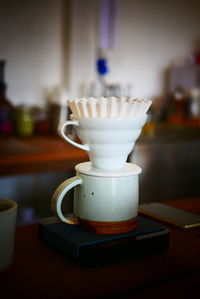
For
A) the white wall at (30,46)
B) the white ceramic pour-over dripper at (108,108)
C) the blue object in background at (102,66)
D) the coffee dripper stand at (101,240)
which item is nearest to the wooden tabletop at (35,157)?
the white wall at (30,46)

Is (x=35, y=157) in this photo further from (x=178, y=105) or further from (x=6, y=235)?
(x=178, y=105)

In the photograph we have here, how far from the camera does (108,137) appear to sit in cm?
87

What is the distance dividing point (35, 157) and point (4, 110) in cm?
63

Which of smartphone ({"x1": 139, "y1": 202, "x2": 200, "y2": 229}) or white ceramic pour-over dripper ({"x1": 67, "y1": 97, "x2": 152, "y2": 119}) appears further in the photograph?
smartphone ({"x1": 139, "y1": 202, "x2": 200, "y2": 229})

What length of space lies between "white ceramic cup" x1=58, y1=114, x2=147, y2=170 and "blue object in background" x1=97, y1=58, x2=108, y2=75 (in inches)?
88.9

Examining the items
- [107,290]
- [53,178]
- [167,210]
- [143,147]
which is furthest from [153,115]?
[107,290]

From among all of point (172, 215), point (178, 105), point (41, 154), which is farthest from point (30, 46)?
point (172, 215)

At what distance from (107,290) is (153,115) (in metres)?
2.89

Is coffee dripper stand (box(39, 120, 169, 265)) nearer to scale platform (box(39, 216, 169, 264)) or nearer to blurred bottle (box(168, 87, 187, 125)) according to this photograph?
scale platform (box(39, 216, 169, 264))

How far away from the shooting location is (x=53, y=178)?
2729mm

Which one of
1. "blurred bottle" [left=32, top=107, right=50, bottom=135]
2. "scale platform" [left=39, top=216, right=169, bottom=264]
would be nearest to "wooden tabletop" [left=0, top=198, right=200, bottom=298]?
"scale platform" [left=39, top=216, right=169, bottom=264]

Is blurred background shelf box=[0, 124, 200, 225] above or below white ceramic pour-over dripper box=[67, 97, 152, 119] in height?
below

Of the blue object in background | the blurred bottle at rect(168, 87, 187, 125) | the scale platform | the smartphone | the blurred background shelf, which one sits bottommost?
the blurred background shelf

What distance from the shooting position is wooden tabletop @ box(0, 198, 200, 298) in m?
0.72
